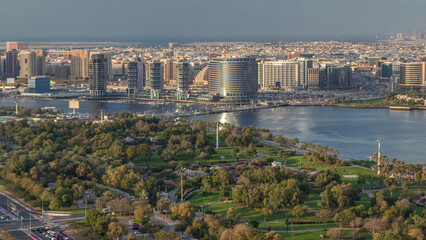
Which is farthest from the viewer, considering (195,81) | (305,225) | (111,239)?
(195,81)

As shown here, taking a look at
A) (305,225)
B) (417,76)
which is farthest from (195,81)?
(305,225)

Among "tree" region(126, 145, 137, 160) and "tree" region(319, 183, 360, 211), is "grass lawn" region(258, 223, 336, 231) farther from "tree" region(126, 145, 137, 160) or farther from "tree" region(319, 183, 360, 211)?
"tree" region(126, 145, 137, 160)

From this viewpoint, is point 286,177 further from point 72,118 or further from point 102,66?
point 102,66

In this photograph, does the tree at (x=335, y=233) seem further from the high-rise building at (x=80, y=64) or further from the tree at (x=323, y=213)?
the high-rise building at (x=80, y=64)

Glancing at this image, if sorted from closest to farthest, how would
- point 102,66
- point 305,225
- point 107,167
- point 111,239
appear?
point 111,239 → point 305,225 → point 107,167 → point 102,66

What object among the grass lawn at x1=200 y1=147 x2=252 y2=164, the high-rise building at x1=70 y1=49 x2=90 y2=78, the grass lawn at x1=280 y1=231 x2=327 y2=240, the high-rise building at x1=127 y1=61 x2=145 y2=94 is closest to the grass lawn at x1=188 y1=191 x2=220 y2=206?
the grass lawn at x1=280 y1=231 x2=327 y2=240

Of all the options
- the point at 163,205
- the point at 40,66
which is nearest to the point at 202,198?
the point at 163,205

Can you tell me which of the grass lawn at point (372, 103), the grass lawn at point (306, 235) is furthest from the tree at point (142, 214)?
the grass lawn at point (372, 103)
